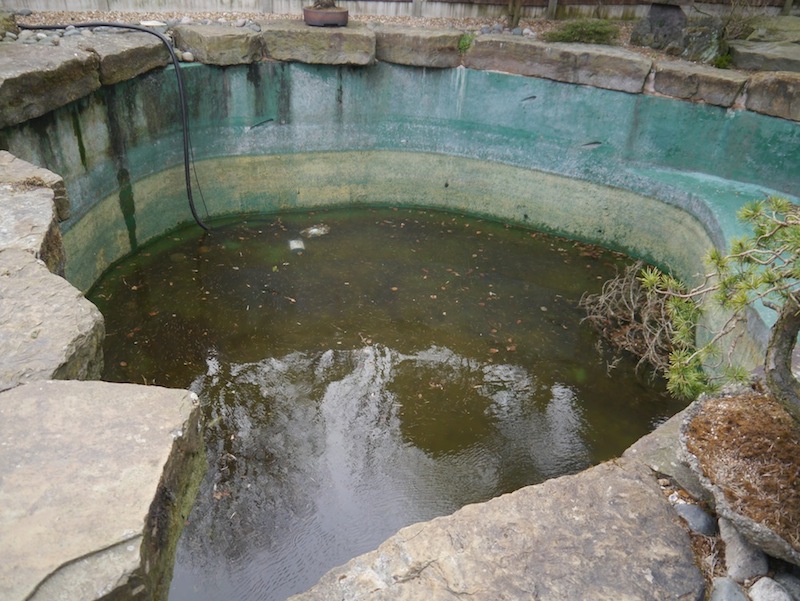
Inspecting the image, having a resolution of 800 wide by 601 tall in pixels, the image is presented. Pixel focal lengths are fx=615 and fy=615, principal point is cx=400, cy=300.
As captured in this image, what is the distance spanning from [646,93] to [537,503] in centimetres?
526

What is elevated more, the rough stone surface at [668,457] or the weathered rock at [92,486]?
the weathered rock at [92,486]

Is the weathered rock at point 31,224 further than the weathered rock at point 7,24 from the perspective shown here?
No

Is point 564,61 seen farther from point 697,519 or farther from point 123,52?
point 697,519

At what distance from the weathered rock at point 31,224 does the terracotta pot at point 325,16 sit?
13.4 ft

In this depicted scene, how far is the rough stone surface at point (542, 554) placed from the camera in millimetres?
1875

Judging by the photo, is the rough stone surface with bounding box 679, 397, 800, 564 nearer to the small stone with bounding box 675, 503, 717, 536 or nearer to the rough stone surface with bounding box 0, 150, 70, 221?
the small stone with bounding box 675, 503, 717, 536

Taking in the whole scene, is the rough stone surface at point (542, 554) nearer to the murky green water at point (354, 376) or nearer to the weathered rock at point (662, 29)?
the murky green water at point (354, 376)

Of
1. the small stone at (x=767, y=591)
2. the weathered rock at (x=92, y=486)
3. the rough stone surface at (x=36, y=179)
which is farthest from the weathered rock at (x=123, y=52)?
the small stone at (x=767, y=591)

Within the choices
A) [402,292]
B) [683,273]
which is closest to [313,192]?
[402,292]

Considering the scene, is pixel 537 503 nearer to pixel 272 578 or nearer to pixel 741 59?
pixel 272 578

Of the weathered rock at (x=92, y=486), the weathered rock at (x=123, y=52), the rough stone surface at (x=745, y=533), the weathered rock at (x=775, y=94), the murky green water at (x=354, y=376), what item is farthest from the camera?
the weathered rock at (x=775, y=94)

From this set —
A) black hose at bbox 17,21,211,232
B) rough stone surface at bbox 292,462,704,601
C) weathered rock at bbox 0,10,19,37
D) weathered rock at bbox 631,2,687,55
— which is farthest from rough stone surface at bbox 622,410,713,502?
weathered rock at bbox 0,10,19,37

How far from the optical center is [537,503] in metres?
2.17

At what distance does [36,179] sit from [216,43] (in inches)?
127
